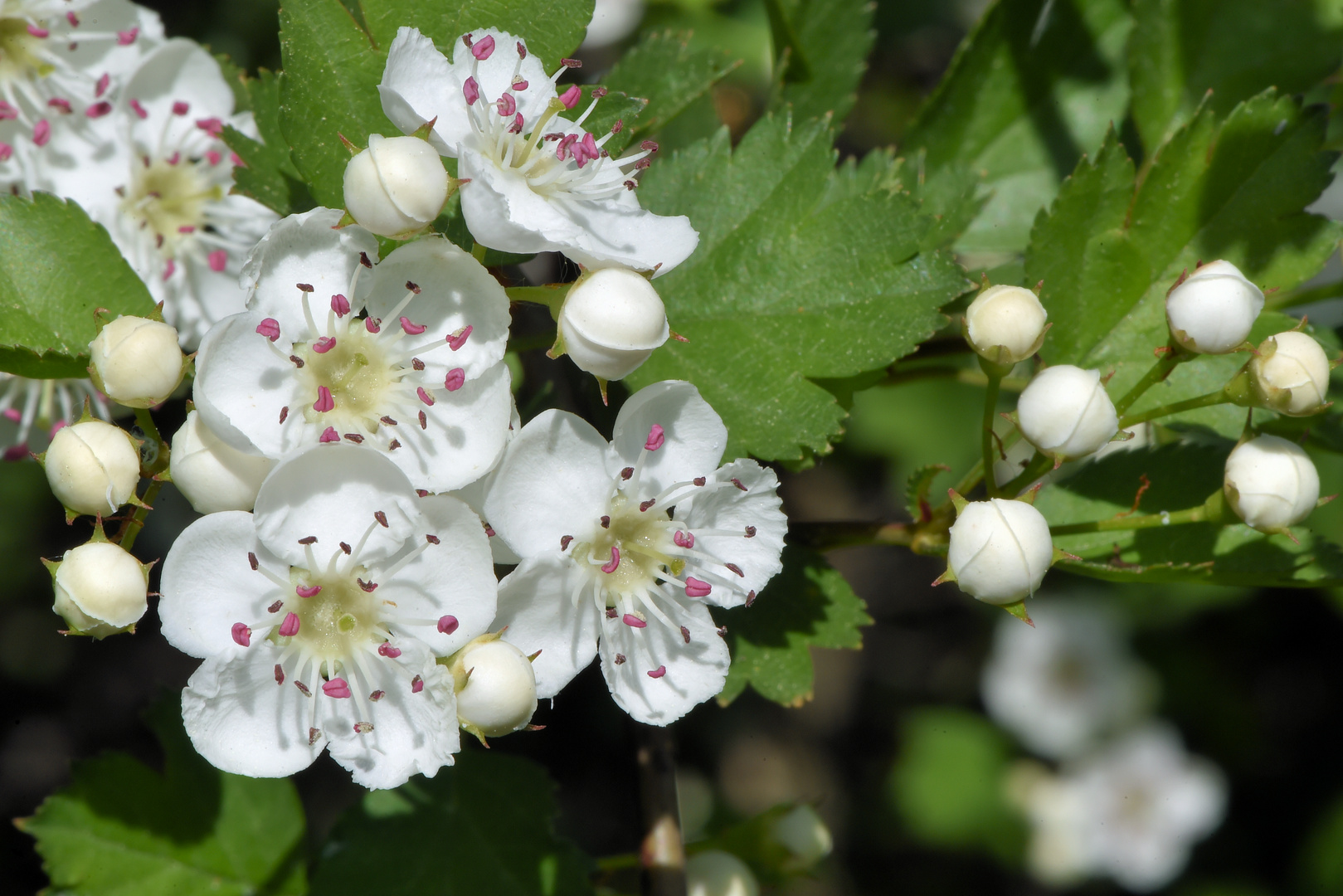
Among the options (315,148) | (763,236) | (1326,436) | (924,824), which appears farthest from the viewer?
(924,824)

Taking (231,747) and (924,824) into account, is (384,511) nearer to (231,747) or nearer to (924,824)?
(231,747)

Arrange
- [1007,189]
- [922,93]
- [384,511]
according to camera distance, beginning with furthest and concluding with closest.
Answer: [922,93], [1007,189], [384,511]

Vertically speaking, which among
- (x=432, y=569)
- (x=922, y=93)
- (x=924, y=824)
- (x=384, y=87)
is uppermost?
(x=384, y=87)

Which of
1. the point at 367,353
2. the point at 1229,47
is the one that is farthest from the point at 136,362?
the point at 1229,47

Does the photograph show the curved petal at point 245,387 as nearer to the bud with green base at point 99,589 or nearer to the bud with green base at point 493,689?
the bud with green base at point 99,589

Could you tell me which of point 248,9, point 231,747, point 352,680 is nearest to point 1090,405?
point 352,680

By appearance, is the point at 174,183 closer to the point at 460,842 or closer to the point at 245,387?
the point at 245,387
